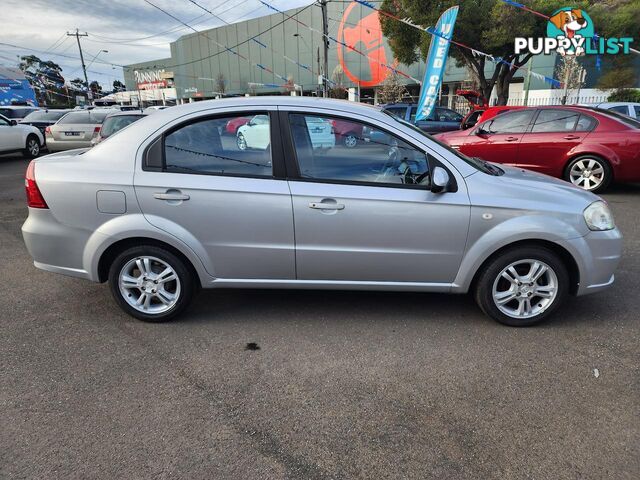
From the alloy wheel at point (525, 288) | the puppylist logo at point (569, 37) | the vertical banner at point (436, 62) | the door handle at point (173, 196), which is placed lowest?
the alloy wheel at point (525, 288)

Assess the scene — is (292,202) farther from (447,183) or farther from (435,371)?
(435,371)

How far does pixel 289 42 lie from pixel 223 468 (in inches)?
2091

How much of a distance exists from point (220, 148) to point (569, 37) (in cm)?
1946

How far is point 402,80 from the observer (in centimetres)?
4006

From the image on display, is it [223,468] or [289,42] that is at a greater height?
[289,42]

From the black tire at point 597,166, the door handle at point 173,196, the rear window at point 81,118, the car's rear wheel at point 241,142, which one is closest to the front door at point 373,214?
the car's rear wheel at point 241,142

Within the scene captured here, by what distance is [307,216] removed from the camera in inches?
130

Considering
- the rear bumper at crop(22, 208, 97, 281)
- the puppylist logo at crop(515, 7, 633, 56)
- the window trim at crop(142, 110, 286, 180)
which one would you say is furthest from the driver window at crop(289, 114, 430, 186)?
the puppylist logo at crop(515, 7, 633, 56)

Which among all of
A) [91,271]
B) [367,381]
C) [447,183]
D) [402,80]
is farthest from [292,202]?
[402,80]

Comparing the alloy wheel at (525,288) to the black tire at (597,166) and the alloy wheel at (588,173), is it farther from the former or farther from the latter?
the alloy wheel at (588,173)

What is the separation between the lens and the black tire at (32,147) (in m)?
14.0

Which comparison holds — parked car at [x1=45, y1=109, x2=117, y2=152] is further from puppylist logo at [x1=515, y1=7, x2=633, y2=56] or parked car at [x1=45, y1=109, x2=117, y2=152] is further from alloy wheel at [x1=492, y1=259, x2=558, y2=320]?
puppylist logo at [x1=515, y1=7, x2=633, y2=56]

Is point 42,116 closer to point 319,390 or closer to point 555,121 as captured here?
point 555,121

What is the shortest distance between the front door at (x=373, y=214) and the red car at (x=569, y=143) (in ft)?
19.1
